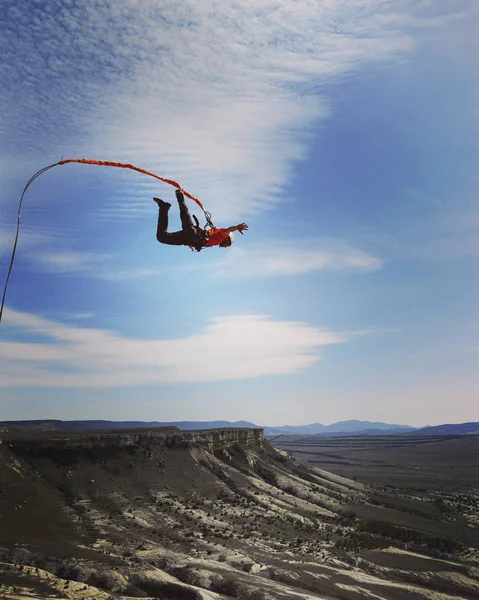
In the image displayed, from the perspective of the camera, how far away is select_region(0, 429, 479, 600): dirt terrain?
26.7m

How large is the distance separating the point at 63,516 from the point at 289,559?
1813 cm

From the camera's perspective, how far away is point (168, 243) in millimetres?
14031

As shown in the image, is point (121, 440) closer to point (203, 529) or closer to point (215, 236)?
point (203, 529)

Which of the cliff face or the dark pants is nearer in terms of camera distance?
the dark pants

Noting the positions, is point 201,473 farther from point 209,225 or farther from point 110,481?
point 209,225

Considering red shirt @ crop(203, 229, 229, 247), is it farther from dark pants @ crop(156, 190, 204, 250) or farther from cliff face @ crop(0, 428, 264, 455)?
cliff face @ crop(0, 428, 264, 455)

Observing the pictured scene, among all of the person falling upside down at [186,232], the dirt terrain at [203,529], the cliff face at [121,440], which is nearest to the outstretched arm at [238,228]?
the person falling upside down at [186,232]

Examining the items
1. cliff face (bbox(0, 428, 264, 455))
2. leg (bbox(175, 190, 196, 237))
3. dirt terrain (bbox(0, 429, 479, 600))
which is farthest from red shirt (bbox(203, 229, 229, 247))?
cliff face (bbox(0, 428, 264, 455))

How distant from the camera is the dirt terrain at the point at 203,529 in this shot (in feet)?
87.7

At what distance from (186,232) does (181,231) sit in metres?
0.21

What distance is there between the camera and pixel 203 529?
3956cm

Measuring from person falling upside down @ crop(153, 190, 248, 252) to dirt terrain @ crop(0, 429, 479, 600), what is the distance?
1497 cm

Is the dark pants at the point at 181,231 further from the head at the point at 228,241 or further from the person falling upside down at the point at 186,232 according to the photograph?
the head at the point at 228,241

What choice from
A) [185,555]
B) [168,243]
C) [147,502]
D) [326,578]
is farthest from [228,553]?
[168,243]
